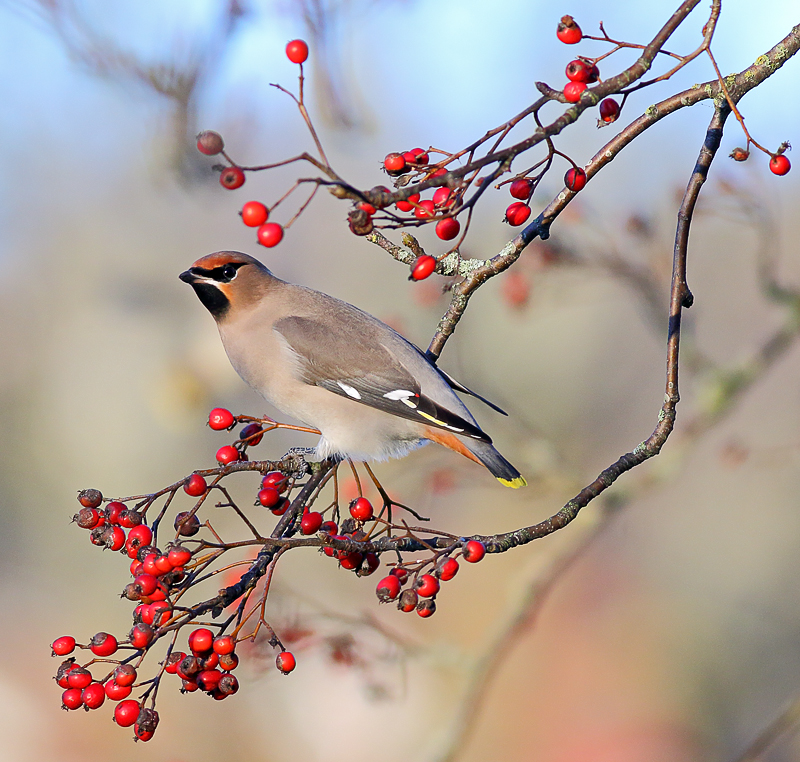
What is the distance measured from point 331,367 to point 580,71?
1360 millimetres

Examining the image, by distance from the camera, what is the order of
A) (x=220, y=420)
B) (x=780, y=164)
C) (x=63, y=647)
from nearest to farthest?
(x=63, y=647), (x=780, y=164), (x=220, y=420)

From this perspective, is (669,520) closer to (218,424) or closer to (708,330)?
(708,330)

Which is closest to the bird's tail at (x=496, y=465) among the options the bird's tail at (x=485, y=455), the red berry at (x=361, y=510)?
the bird's tail at (x=485, y=455)

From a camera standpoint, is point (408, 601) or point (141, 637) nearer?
point (141, 637)

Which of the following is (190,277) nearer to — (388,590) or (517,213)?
(517,213)

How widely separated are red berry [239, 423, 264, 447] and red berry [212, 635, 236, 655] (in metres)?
0.64

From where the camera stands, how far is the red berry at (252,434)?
Result: 1982 millimetres

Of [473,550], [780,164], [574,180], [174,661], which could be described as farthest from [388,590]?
[780,164]

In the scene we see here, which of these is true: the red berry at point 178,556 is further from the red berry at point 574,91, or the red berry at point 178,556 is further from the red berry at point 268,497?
the red berry at point 574,91

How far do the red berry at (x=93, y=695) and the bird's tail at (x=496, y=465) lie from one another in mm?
1192

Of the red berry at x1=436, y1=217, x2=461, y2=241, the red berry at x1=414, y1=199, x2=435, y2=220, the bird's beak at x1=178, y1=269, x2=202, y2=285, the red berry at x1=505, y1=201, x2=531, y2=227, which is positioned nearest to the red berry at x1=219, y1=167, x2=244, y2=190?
the red berry at x1=414, y1=199, x2=435, y2=220

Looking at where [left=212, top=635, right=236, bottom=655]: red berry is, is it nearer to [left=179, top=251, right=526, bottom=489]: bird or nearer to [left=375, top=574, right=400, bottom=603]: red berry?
[left=375, top=574, right=400, bottom=603]: red berry

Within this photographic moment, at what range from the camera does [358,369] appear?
8.46 ft

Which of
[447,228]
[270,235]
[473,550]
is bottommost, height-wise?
[473,550]
